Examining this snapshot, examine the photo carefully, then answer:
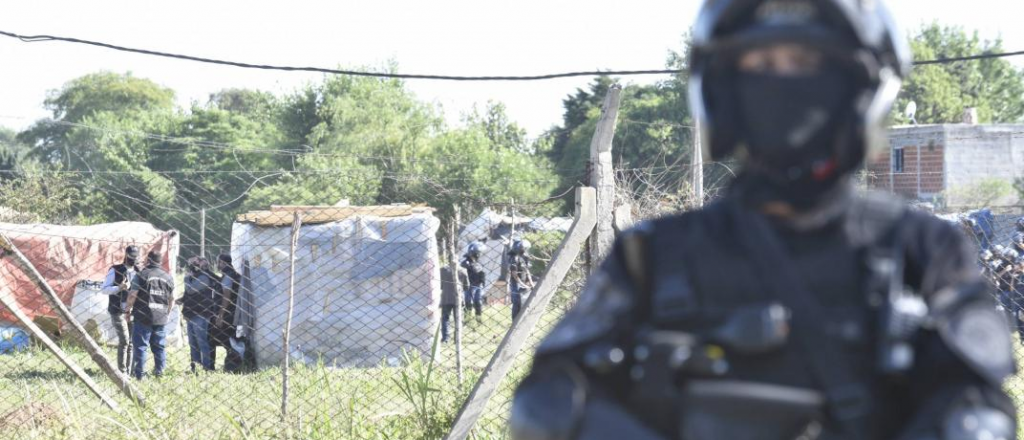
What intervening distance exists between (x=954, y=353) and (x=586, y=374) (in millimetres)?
620

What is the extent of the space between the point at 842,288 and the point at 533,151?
162 ft

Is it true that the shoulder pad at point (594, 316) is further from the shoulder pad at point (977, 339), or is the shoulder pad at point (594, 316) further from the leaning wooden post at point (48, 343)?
the leaning wooden post at point (48, 343)

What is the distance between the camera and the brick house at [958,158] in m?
33.5

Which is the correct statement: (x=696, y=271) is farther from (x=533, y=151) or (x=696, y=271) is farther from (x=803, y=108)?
(x=533, y=151)

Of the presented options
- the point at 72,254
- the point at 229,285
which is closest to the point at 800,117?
the point at 229,285

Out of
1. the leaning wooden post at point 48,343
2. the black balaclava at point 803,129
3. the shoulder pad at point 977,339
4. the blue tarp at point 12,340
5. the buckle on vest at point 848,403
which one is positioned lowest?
the blue tarp at point 12,340

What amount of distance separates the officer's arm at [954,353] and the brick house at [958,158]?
31875 millimetres

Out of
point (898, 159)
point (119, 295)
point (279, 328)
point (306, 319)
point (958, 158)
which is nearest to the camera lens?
point (306, 319)

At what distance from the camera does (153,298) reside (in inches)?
496

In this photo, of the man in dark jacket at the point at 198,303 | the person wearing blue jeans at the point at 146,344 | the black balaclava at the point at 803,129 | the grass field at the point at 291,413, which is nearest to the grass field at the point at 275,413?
the grass field at the point at 291,413

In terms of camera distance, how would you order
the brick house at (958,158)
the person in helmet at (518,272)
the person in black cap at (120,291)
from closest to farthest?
the person in helmet at (518,272)
the person in black cap at (120,291)
the brick house at (958,158)

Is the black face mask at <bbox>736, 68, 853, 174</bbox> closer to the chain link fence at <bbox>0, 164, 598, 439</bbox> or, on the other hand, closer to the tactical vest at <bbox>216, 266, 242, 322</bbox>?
the chain link fence at <bbox>0, 164, 598, 439</bbox>

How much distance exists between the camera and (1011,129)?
117ft

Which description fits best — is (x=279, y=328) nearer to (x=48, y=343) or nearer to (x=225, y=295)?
(x=225, y=295)
